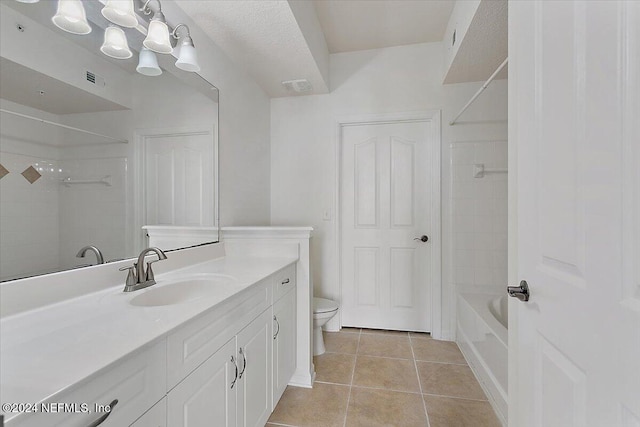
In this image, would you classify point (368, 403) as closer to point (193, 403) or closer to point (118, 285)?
point (193, 403)

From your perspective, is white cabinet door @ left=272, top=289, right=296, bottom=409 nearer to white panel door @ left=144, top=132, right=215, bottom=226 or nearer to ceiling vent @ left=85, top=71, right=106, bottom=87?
white panel door @ left=144, top=132, right=215, bottom=226

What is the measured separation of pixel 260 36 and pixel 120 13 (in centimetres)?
85

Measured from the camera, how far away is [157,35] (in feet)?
4.15

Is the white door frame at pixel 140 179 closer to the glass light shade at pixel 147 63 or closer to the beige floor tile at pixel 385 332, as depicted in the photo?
the glass light shade at pixel 147 63

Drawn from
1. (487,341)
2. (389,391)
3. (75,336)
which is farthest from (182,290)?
(487,341)

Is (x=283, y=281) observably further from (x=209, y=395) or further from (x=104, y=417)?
(x=104, y=417)

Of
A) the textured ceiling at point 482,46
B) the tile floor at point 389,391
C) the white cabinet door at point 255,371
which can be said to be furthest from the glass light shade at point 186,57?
the tile floor at point 389,391

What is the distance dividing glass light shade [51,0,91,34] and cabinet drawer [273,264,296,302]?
1.30 m

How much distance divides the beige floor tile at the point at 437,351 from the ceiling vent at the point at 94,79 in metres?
2.59
